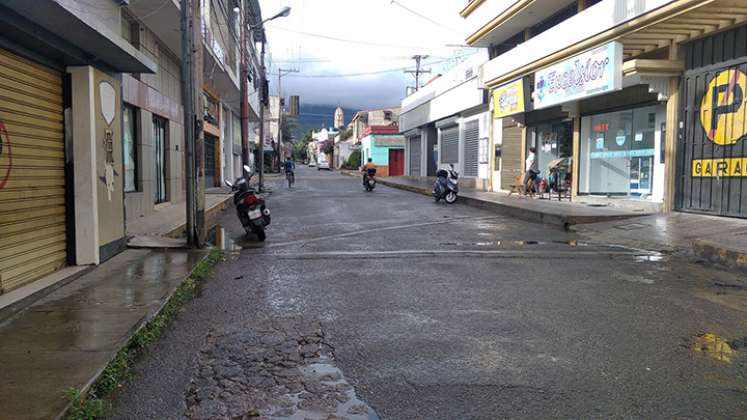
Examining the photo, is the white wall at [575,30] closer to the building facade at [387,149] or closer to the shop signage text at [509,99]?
the shop signage text at [509,99]

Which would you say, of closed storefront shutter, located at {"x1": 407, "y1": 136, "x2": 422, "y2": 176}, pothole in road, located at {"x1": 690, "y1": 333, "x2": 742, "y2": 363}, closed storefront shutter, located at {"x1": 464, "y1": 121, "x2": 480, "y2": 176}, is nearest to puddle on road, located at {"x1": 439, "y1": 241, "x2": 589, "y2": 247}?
pothole in road, located at {"x1": 690, "y1": 333, "x2": 742, "y2": 363}

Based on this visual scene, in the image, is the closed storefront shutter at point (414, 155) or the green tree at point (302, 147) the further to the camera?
the green tree at point (302, 147)

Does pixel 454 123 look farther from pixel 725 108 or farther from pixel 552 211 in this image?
pixel 725 108

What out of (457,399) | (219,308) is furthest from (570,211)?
(457,399)

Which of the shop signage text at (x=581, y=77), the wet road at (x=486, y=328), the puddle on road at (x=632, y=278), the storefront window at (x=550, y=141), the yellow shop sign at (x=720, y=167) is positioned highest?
the shop signage text at (x=581, y=77)

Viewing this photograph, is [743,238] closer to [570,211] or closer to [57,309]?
[570,211]

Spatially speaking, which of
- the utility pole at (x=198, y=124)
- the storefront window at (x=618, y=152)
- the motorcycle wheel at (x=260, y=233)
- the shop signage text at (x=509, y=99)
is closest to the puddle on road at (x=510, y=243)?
the motorcycle wheel at (x=260, y=233)

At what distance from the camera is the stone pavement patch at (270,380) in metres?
3.40

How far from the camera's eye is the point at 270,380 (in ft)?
12.7

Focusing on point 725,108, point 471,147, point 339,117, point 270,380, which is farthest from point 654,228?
point 339,117

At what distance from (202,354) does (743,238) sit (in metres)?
8.82

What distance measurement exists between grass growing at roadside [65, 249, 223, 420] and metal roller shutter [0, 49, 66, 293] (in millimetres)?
1677

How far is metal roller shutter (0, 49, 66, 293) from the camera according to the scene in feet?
19.2

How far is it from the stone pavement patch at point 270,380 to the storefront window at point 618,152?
42.6ft
